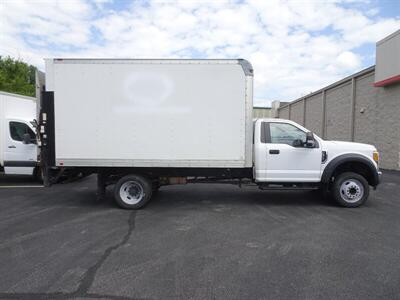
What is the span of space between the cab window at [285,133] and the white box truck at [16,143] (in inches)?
289

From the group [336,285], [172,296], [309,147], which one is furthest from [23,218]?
[309,147]

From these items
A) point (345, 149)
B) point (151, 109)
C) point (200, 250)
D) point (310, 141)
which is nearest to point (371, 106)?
point (345, 149)

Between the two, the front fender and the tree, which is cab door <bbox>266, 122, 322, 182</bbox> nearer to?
the front fender

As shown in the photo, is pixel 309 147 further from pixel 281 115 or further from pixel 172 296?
pixel 281 115

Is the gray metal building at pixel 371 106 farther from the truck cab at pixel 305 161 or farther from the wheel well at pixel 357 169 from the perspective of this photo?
the truck cab at pixel 305 161

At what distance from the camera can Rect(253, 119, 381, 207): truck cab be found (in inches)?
270

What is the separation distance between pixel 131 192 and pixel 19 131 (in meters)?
5.38

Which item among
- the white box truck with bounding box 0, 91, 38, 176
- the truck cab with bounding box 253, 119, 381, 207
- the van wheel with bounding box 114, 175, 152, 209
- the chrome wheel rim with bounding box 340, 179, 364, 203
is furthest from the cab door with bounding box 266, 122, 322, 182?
the white box truck with bounding box 0, 91, 38, 176

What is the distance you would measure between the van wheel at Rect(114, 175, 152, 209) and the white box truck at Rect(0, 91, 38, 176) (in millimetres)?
A: 4418

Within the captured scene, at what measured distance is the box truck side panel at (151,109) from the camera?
644 centimetres

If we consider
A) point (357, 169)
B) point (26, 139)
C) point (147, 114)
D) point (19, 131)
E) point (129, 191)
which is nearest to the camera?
point (147, 114)

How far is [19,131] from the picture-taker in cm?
988

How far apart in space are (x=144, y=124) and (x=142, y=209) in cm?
193

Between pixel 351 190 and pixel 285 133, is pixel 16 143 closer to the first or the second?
pixel 285 133
